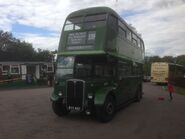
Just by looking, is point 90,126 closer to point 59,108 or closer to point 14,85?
point 59,108

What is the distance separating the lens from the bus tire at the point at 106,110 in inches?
359

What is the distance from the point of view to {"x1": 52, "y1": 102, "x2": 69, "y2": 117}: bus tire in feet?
33.3

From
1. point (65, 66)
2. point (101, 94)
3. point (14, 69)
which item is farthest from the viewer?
point (14, 69)

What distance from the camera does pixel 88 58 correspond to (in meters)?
10.4

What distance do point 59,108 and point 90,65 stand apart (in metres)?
2.14

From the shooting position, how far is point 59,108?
10289 millimetres

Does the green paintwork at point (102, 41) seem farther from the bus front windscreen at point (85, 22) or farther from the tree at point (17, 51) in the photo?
the tree at point (17, 51)

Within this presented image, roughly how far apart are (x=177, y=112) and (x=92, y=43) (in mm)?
5016

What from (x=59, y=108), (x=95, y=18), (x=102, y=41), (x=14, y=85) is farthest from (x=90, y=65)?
(x=14, y=85)

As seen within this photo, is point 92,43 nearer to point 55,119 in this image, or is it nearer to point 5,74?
point 55,119

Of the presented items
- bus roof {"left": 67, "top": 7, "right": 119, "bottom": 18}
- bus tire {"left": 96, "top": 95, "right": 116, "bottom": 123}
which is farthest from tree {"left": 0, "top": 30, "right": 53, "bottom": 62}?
bus tire {"left": 96, "top": 95, "right": 116, "bottom": 123}

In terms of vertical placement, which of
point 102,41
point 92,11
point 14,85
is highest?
point 92,11

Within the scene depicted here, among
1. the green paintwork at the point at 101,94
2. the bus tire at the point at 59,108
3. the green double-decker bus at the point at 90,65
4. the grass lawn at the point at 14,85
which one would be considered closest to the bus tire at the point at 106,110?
the green double-decker bus at the point at 90,65

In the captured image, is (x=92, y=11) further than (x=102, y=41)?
Yes
